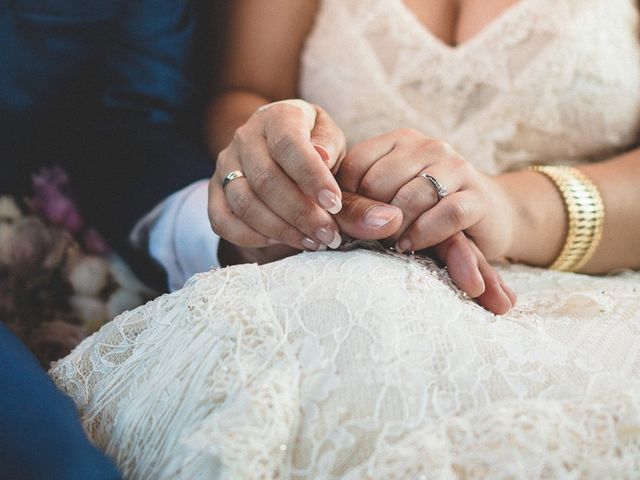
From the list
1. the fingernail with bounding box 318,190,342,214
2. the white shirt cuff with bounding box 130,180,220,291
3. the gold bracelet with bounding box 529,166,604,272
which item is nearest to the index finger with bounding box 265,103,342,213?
the fingernail with bounding box 318,190,342,214

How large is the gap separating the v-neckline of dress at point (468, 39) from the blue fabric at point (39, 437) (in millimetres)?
621

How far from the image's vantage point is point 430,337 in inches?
15.8

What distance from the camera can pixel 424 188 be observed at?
0.53 meters

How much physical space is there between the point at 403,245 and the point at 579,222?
0.26 m

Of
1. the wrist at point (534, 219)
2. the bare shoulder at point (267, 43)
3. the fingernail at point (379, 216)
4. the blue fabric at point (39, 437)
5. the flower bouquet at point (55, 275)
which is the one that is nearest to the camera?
the blue fabric at point (39, 437)

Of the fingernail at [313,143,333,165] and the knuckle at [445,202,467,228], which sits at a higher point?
the fingernail at [313,143,333,165]

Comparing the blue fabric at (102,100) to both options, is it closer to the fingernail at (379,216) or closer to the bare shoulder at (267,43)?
the bare shoulder at (267,43)

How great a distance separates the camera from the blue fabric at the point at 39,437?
34cm

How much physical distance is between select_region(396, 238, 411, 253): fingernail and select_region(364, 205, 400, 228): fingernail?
3cm

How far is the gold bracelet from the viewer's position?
67 cm

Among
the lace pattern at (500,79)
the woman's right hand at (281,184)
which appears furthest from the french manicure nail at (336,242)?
the lace pattern at (500,79)

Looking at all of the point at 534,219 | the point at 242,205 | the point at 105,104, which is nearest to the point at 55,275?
the point at 105,104

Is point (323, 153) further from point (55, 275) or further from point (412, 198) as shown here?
point (55, 275)

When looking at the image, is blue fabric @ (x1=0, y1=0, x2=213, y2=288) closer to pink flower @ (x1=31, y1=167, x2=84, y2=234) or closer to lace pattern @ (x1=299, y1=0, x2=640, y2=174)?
pink flower @ (x1=31, y1=167, x2=84, y2=234)
